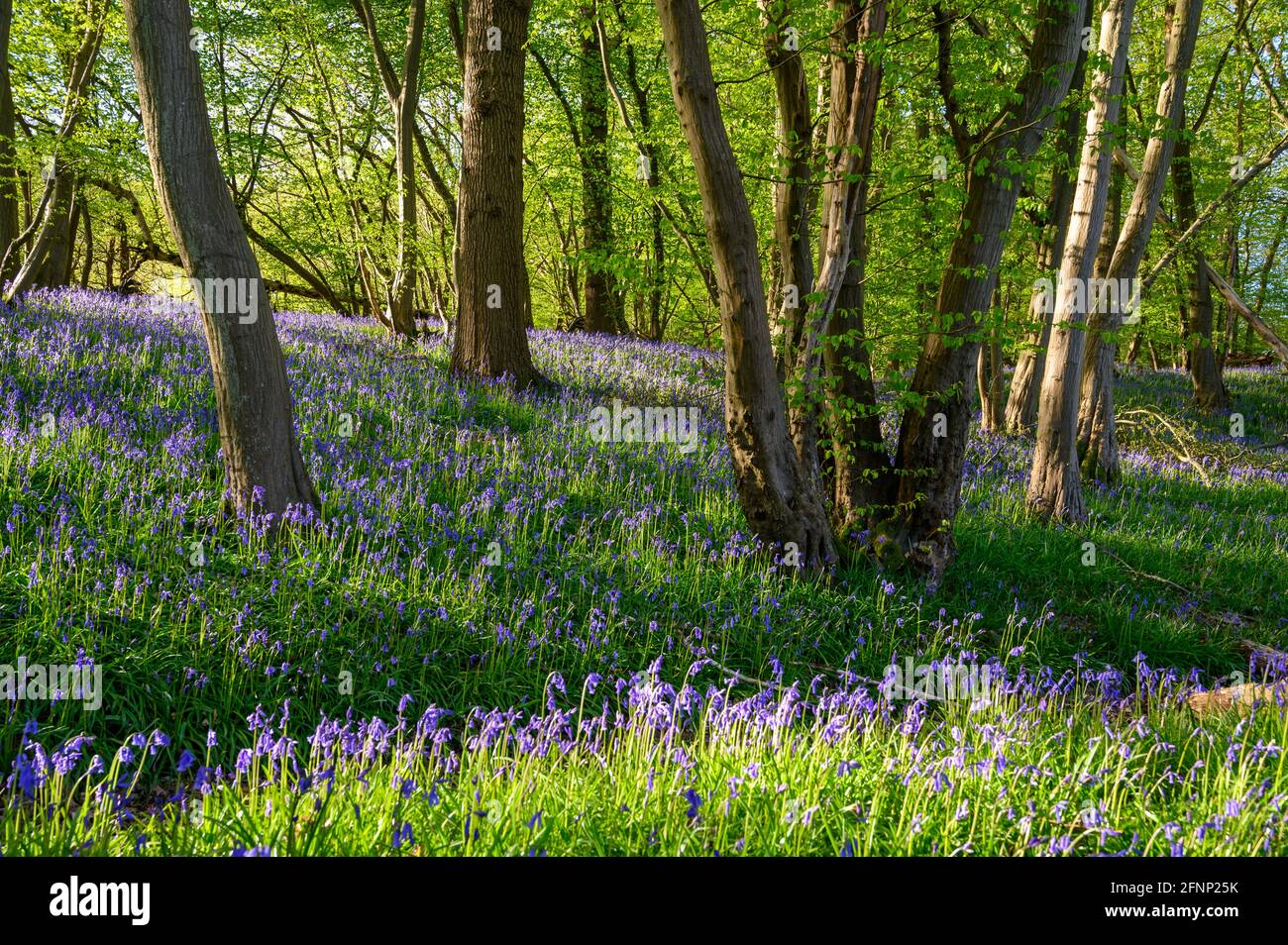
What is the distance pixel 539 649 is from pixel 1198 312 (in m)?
18.0

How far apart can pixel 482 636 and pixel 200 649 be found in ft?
4.65

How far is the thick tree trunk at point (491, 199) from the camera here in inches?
384

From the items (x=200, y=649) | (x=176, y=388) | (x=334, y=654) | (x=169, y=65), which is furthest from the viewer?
(x=176, y=388)

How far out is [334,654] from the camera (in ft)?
14.3

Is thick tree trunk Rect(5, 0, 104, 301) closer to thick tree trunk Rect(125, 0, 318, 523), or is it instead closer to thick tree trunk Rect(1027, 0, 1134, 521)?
thick tree trunk Rect(125, 0, 318, 523)

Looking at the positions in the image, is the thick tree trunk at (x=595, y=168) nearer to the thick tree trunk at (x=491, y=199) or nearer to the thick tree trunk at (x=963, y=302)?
the thick tree trunk at (x=491, y=199)

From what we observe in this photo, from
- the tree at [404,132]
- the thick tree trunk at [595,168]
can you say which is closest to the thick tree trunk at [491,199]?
the tree at [404,132]

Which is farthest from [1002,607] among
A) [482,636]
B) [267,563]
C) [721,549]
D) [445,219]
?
[445,219]

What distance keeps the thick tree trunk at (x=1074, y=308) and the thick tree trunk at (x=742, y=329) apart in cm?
379

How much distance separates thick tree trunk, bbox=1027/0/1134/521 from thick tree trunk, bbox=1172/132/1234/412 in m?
9.50

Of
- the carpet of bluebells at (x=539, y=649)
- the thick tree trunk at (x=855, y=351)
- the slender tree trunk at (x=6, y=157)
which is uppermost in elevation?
the slender tree trunk at (x=6, y=157)

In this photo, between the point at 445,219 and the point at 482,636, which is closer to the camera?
the point at 482,636

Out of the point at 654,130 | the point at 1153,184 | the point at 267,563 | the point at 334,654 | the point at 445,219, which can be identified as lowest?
the point at 334,654

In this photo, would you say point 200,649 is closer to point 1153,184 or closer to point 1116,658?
point 1116,658
